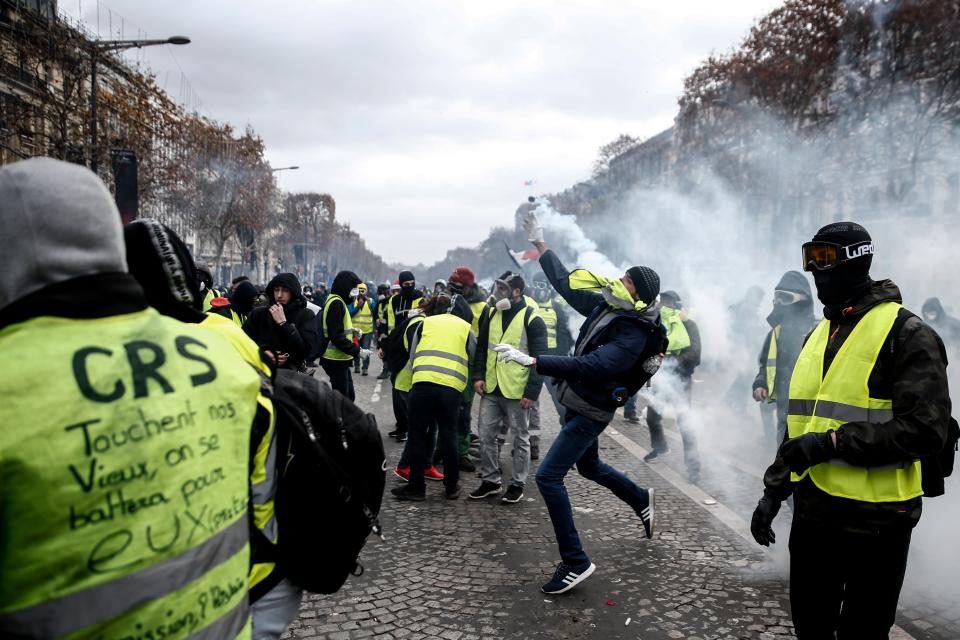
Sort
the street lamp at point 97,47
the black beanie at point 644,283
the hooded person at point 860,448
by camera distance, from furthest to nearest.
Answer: the street lamp at point 97,47
the black beanie at point 644,283
the hooded person at point 860,448

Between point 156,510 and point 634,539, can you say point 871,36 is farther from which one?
point 156,510

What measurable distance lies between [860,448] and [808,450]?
175mm

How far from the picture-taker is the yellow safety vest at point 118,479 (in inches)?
46.2

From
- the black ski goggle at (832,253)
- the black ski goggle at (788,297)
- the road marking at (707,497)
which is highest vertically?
the black ski goggle at (832,253)

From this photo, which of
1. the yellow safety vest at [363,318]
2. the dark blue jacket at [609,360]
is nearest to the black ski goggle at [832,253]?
the dark blue jacket at [609,360]

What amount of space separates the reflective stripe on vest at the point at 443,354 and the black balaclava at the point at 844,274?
3634mm

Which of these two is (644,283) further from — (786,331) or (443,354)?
(786,331)

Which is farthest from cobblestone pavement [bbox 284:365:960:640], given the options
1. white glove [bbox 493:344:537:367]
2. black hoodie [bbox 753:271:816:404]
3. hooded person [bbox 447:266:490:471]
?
white glove [bbox 493:344:537:367]

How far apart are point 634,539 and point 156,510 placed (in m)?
4.34

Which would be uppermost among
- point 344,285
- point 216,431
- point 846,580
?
point 216,431

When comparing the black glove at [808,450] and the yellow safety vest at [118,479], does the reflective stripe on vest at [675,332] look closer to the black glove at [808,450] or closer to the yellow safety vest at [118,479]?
the black glove at [808,450]

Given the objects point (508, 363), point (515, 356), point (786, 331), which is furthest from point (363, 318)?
point (515, 356)

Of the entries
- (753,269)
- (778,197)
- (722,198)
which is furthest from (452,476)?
(722,198)

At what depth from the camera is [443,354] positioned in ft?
20.0
